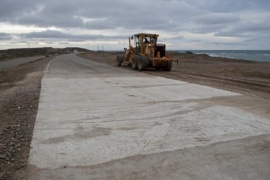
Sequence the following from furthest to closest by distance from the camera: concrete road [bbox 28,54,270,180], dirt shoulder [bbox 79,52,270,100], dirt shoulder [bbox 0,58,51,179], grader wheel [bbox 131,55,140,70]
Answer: grader wheel [bbox 131,55,140,70], dirt shoulder [bbox 79,52,270,100], dirt shoulder [bbox 0,58,51,179], concrete road [bbox 28,54,270,180]

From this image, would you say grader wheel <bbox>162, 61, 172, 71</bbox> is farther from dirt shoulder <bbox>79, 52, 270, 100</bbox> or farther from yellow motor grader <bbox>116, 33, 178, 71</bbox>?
dirt shoulder <bbox>79, 52, 270, 100</bbox>

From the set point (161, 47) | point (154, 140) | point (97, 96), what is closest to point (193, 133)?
point (154, 140)

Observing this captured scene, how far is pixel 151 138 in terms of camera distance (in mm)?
6066

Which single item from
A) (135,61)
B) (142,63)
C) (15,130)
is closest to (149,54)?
(142,63)

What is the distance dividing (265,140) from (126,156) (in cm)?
274

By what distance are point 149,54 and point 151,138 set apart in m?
15.8

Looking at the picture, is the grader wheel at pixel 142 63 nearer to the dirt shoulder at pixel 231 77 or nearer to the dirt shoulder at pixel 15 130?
the dirt shoulder at pixel 231 77

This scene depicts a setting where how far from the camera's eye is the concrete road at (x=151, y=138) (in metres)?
4.67

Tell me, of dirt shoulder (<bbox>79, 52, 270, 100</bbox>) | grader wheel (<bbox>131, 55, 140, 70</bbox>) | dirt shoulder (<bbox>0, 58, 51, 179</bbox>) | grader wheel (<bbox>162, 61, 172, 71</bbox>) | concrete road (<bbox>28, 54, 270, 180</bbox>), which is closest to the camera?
concrete road (<bbox>28, 54, 270, 180</bbox>)

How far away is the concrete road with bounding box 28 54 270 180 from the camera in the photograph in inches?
184

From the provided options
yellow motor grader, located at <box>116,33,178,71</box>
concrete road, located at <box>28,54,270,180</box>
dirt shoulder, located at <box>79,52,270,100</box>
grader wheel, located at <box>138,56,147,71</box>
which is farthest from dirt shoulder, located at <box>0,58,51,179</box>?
yellow motor grader, located at <box>116,33,178,71</box>

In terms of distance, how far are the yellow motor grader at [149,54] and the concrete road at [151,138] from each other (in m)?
11.2

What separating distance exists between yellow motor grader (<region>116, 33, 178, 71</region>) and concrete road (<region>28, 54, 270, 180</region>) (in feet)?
36.9

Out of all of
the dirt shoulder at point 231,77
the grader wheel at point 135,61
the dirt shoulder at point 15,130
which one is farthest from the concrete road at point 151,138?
the grader wheel at point 135,61
